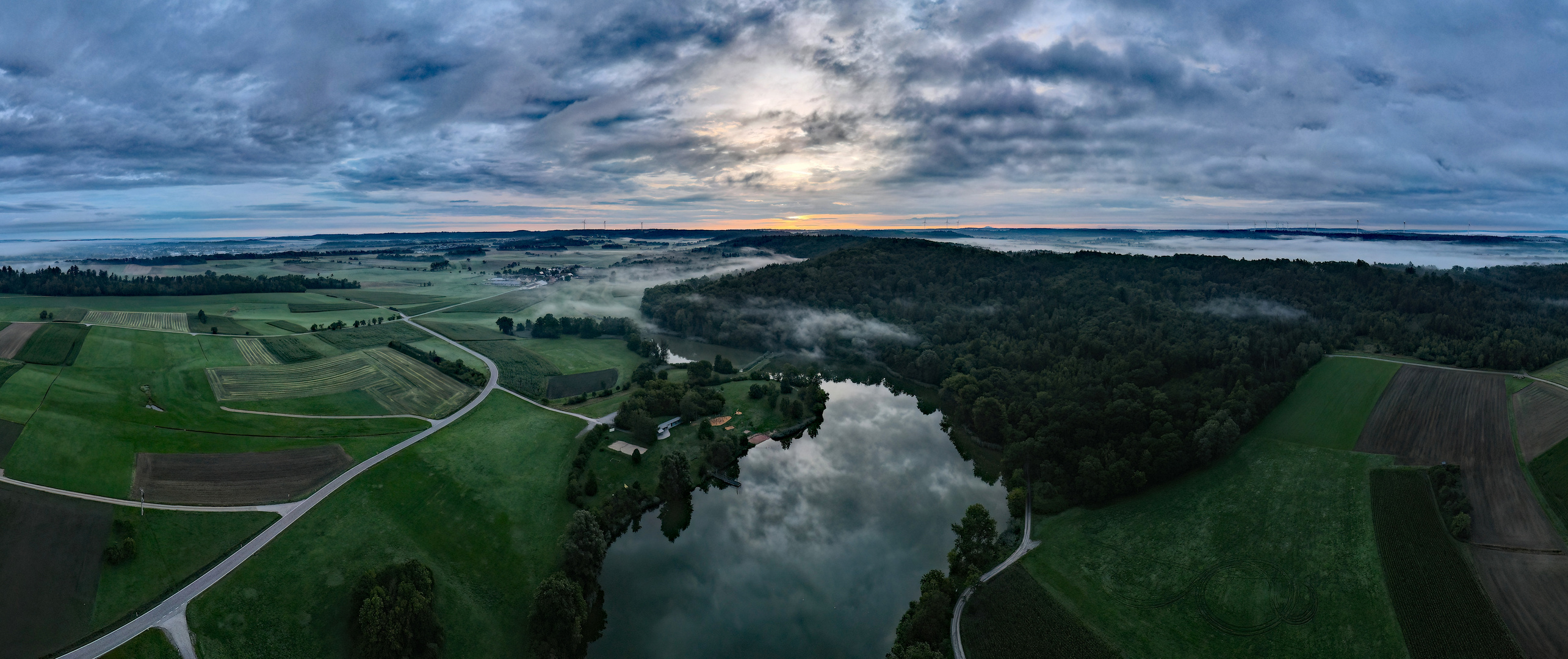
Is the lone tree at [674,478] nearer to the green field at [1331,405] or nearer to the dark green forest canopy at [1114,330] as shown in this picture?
the dark green forest canopy at [1114,330]

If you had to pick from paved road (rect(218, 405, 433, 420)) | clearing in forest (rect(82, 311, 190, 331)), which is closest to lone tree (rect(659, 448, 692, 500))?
paved road (rect(218, 405, 433, 420))

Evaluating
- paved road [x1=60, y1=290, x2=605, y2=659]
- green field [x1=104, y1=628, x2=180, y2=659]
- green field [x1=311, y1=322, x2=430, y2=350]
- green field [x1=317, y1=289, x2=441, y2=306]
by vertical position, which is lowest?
green field [x1=104, y1=628, x2=180, y2=659]

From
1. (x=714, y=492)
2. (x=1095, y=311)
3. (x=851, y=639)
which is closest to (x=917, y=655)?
(x=851, y=639)

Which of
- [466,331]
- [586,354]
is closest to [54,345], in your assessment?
[466,331]

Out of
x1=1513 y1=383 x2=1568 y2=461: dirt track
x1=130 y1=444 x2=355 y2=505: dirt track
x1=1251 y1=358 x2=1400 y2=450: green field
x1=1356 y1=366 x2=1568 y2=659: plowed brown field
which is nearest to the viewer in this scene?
x1=1356 y1=366 x2=1568 y2=659: plowed brown field

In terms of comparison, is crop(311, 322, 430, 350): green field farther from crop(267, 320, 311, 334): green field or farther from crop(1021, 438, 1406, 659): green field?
crop(1021, 438, 1406, 659): green field

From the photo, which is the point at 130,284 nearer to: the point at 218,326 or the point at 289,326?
the point at 218,326
